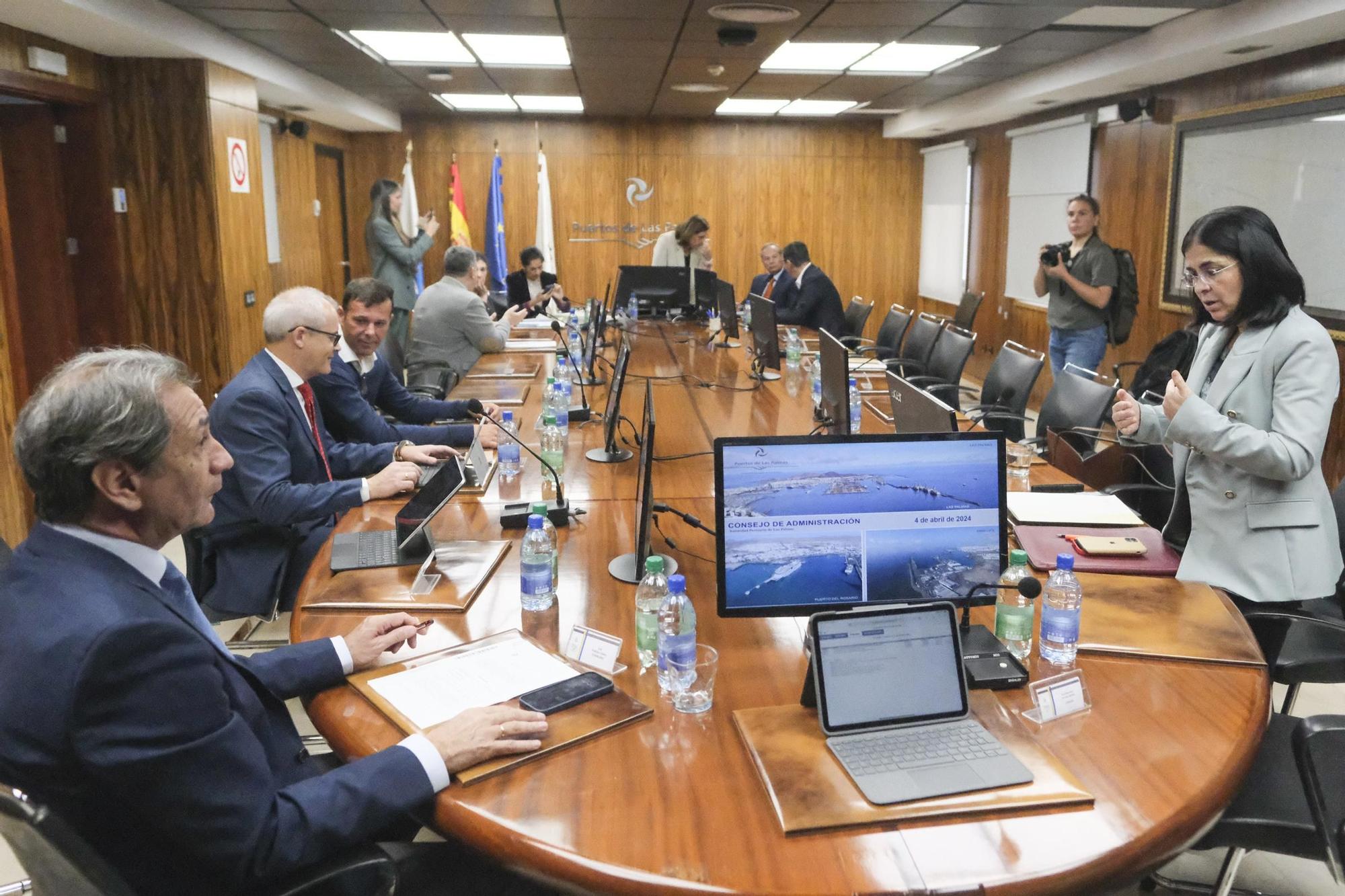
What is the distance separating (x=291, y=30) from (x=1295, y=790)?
579 centimetres

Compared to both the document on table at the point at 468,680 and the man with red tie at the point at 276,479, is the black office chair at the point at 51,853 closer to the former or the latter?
the document on table at the point at 468,680

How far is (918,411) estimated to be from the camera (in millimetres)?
2271

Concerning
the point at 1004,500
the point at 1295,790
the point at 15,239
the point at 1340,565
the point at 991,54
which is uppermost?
the point at 991,54

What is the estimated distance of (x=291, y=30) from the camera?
213 inches

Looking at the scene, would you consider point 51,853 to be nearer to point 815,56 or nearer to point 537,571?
point 537,571

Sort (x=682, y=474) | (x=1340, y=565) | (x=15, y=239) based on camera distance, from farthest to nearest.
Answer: (x=15, y=239) → (x=682, y=474) → (x=1340, y=565)

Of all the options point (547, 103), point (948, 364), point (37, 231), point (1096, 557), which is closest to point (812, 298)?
point (948, 364)

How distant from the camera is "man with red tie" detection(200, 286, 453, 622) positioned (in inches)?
102

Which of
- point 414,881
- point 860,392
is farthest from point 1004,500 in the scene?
point 860,392

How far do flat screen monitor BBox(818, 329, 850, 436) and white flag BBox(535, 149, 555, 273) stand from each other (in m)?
6.94

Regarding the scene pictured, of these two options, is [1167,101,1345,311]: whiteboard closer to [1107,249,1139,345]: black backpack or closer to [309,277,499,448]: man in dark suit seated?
[1107,249,1139,345]: black backpack

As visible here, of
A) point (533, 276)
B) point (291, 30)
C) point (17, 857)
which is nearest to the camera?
point (17, 857)

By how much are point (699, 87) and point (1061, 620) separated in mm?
6720

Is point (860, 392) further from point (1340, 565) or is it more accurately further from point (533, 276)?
point (533, 276)
